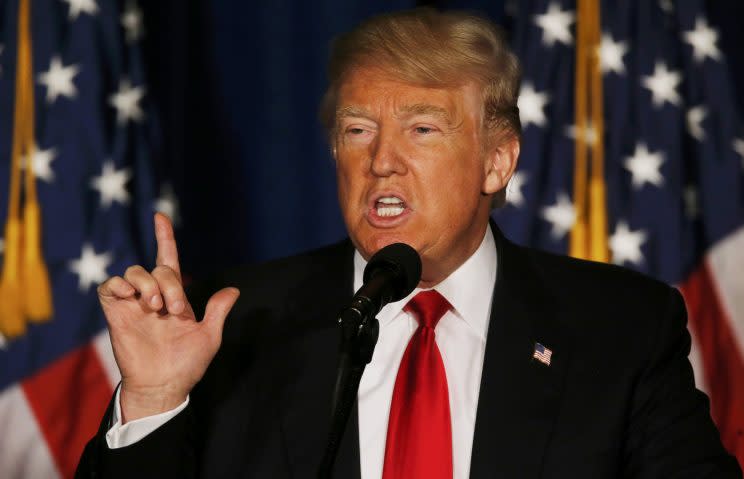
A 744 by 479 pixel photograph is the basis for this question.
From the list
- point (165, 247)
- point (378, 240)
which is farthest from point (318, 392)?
point (165, 247)

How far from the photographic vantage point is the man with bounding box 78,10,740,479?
1.82 metres

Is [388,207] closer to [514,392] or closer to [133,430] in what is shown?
[514,392]

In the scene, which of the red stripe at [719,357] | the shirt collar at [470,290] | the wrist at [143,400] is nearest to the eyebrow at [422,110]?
the shirt collar at [470,290]

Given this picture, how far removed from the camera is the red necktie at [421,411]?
6.10 feet

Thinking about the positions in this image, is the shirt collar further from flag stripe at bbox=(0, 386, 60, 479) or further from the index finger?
flag stripe at bbox=(0, 386, 60, 479)

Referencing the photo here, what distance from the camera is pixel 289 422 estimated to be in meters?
1.96

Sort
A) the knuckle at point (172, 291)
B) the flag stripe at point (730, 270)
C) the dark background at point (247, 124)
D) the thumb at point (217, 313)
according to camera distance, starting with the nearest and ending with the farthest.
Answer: the knuckle at point (172, 291) < the thumb at point (217, 313) < the flag stripe at point (730, 270) < the dark background at point (247, 124)

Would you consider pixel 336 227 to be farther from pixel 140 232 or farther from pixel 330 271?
pixel 330 271

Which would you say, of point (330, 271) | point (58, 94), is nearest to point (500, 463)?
point (330, 271)

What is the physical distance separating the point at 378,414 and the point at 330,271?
415mm

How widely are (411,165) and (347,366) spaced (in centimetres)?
81

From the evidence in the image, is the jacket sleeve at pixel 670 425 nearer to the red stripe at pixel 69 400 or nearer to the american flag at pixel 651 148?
the american flag at pixel 651 148

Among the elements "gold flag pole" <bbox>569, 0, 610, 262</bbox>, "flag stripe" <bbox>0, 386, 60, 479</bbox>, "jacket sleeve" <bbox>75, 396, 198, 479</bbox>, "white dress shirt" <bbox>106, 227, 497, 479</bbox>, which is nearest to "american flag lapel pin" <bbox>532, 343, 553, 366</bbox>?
"white dress shirt" <bbox>106, 227, 497, 479</bbox>

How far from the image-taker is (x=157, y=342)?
70.9 inches
